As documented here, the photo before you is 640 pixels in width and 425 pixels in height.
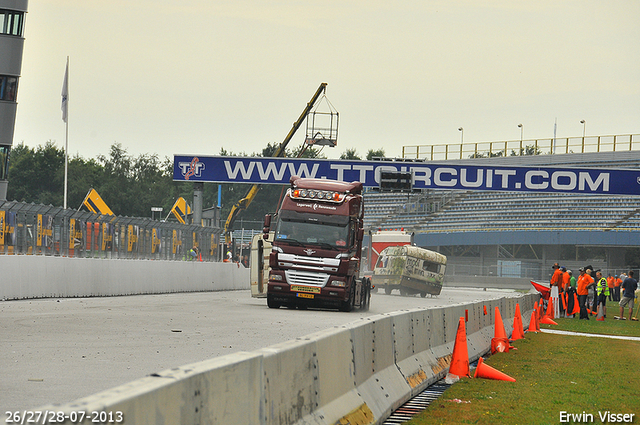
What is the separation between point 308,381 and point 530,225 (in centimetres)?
6357

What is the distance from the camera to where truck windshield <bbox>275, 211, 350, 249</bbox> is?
21.8 meters

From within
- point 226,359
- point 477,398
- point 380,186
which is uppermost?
point 380,186

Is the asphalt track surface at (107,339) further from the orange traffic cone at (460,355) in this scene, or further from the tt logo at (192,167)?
the tt logo at (192,167)

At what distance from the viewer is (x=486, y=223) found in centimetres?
7006

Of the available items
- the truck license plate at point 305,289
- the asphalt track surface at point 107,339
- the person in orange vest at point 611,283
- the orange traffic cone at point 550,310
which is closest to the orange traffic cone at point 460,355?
the asphalt track surface at point 107,339

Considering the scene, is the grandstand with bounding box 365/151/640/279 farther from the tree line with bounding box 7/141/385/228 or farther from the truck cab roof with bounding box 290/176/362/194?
the truck cab roof with bounding box 290/176/362/194

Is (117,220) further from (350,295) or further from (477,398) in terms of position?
(477,398)

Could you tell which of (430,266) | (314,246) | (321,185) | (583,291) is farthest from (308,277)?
(430,266)

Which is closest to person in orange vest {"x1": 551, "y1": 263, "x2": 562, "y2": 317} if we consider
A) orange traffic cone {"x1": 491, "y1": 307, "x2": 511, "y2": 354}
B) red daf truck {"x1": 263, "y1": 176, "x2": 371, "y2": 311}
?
red daf truck {"x1": 263, "y1": 176, "x2": 371, "y2": 311}

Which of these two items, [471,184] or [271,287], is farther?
[471,184]

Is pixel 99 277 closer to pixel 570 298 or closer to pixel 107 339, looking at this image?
pixel 107 339

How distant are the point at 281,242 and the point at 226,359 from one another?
17.4 metres

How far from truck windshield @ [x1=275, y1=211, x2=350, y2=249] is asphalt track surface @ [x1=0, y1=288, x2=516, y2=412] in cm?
187

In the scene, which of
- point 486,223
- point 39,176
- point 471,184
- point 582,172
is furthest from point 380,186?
point 39,176
